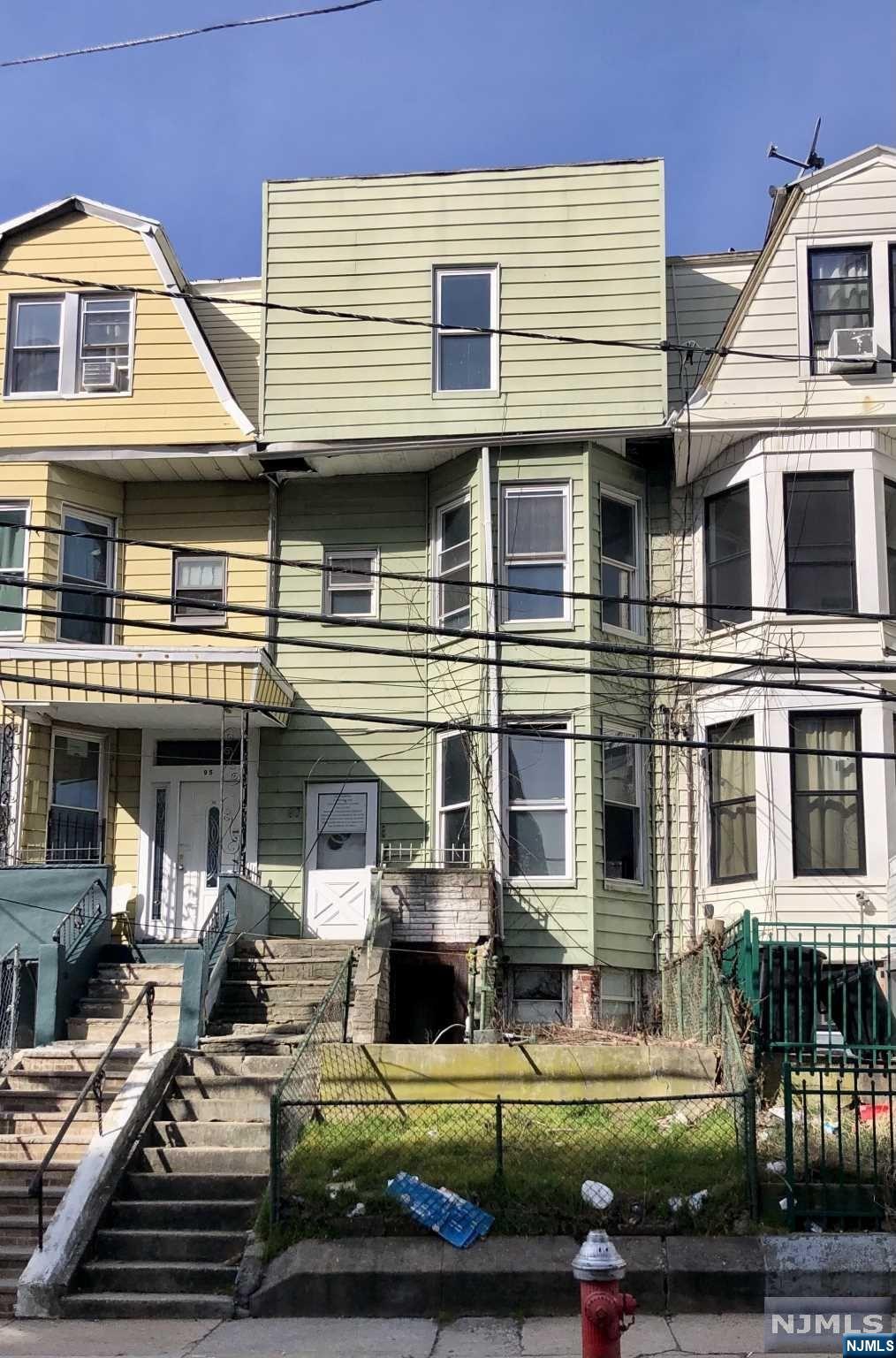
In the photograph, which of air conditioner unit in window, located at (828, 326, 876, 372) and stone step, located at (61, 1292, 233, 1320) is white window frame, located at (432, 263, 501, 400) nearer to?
air conditioner unit in window, located at (828, 326, 876, 372)

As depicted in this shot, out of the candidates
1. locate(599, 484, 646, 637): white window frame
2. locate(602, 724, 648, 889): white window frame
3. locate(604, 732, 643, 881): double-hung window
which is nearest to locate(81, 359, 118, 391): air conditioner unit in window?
locate(599, 484, 646, 637): white window frame

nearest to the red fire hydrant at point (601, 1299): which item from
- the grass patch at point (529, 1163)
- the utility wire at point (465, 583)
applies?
the grass patch at point (529, 1163)

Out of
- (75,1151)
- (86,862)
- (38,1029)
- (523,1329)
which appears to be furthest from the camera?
(86,862)

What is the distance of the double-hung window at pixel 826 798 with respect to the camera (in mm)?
17953

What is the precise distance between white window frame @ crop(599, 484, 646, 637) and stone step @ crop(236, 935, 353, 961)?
520 centimetres

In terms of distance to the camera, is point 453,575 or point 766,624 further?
point 453,575

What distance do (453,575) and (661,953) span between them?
536cm

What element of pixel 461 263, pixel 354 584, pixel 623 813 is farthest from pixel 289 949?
pixel 461 263

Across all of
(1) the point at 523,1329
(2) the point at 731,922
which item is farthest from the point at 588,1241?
(2) the point at 731,922

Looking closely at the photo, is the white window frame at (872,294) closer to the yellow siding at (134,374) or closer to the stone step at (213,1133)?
the yellow siding at (134,374)

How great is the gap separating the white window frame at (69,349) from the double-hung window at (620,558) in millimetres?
6393

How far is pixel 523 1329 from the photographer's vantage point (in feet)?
35.6

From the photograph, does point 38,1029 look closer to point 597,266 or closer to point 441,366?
point 441,366

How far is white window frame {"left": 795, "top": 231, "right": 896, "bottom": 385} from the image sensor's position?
18938 mm
